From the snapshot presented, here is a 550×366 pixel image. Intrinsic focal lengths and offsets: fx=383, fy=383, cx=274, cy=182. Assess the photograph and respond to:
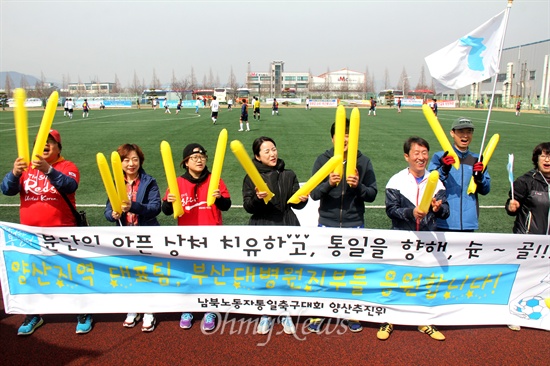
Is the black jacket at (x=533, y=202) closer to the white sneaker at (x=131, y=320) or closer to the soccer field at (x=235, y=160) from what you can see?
the soccer field at (x=235, y=160)

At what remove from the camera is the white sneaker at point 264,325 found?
352 centimetres

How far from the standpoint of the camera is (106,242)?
3.43 metres

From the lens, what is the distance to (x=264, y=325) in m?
3.54

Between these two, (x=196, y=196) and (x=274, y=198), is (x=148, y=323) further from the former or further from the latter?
(x=274, y=198)

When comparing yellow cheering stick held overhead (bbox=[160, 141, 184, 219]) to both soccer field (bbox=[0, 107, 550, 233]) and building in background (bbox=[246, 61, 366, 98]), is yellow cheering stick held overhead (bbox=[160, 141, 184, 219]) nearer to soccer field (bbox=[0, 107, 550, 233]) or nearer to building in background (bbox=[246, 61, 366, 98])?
soccer field (bbox=[0, 107, 550, 233])

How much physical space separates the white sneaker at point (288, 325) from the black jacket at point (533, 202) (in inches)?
98.0

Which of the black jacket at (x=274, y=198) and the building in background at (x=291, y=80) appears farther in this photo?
the building in background at (x=291, y=80)

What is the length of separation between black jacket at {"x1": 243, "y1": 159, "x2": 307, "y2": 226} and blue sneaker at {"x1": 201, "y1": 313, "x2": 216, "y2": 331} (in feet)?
3.15

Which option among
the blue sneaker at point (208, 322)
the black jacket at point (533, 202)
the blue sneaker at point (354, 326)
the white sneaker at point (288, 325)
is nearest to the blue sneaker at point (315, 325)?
the white sneaker at point (288, 325)

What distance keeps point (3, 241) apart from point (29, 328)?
84cm

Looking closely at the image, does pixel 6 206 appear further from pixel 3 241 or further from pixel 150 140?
pixel 150 140

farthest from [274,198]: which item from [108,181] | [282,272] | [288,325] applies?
[108,181]

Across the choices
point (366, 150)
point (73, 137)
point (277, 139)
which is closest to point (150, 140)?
point (73, 137)

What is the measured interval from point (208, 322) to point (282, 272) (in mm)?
850
